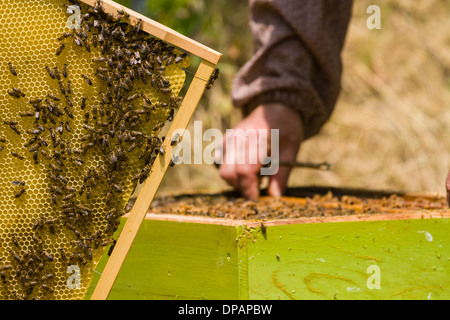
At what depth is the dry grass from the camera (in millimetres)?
6727

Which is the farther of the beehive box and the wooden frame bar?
the beehive box

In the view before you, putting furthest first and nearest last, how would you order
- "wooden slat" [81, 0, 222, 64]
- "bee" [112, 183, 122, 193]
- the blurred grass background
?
the blurred grass background < "bee" [112, 183, 122, 193] < "wooden slat" [81, 0, 222, 64]

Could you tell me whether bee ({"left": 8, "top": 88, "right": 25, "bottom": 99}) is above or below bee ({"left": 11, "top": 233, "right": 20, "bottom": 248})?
above

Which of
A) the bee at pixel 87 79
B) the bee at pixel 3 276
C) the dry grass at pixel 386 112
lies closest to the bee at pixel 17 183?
the bee at pixel 3 276

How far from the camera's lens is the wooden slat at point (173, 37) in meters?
1.92

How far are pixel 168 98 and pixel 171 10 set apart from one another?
333 cm

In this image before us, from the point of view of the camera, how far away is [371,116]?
727 centimetres

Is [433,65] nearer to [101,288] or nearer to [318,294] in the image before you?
[318,294]

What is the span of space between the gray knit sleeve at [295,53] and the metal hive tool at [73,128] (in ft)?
5.00

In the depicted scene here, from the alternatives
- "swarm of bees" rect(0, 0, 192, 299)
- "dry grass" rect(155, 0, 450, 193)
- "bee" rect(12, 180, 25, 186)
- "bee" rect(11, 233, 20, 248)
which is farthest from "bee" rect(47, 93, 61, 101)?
"dry grass" rect(155, 0, 450, 193)

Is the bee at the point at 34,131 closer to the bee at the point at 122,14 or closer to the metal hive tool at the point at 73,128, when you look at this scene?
the metal hive tool at the point at 73,128

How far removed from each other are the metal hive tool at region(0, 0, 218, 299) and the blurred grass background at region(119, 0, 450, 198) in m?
4.36

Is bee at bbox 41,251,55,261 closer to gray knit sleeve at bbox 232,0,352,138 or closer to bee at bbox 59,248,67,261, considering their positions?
bee at bbox 59,248,67,261

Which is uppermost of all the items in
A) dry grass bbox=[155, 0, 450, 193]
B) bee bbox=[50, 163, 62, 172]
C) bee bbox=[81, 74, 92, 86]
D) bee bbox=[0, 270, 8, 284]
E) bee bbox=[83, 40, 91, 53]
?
dry grass bbox=[155, 0, 450, 193]
